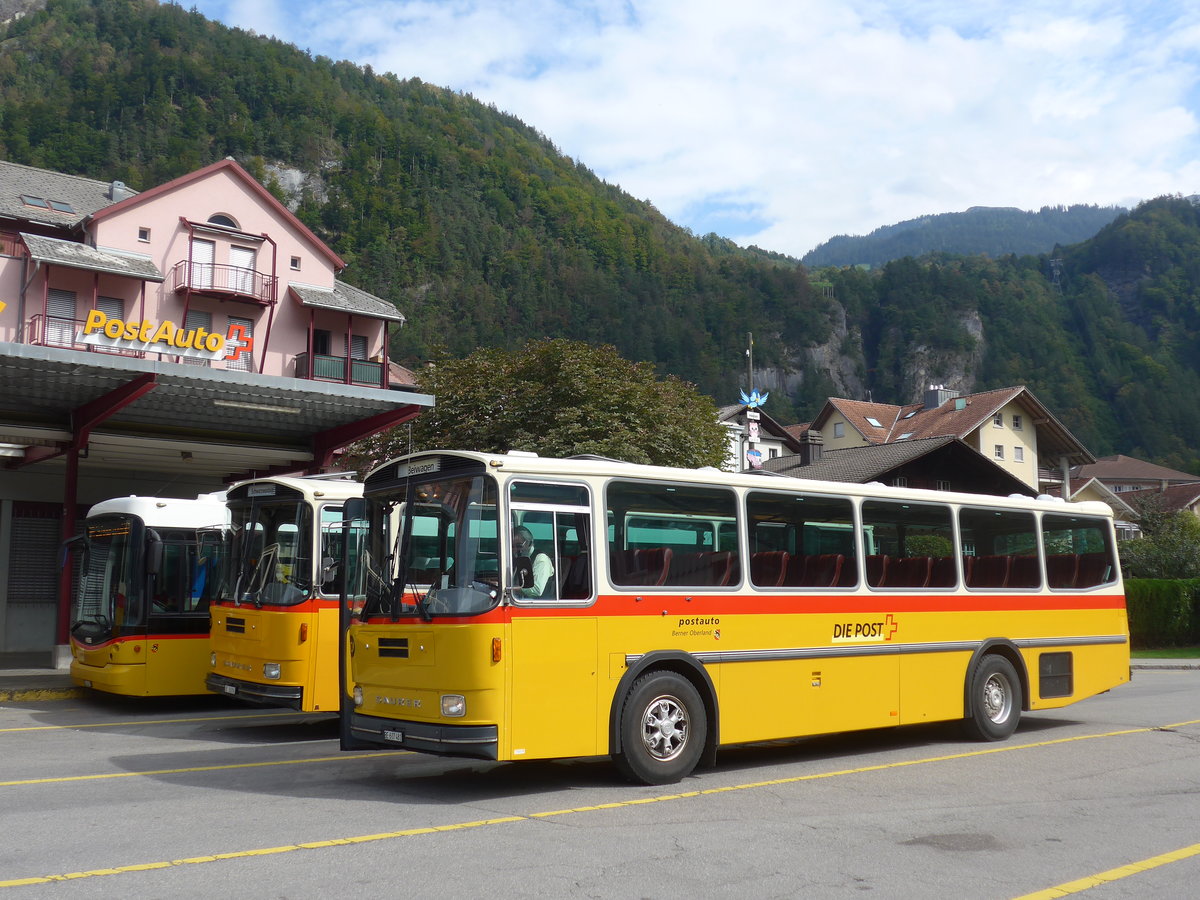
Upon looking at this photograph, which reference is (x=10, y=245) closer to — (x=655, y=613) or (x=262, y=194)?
(x=262, y=194)

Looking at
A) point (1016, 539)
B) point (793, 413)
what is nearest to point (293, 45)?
point (793, 413)

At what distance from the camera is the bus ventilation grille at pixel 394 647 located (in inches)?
342

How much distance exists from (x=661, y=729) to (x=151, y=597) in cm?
850

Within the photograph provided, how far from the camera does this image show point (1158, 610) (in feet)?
112

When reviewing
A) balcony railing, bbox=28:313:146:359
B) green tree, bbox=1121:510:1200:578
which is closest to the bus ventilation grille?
balcony railing, bbox=28:313:146:359

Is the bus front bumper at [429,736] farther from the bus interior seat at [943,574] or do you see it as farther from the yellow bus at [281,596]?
the bus interior seat at [943,574]

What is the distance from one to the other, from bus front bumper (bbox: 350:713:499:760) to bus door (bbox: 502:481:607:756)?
0.22m

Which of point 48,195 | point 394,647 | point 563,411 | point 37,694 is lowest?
point 37,694

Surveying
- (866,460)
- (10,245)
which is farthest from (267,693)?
(866,460)

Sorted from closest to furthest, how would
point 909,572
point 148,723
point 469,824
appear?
point 469,824 < point 909,572 < point 148,723

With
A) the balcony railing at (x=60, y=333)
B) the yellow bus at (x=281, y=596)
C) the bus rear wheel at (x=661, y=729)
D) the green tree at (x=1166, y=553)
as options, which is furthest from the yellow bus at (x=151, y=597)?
the green tree at (x=1166, y=553)

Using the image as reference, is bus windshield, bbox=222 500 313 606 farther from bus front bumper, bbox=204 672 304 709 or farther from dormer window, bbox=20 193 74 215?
dormer window, bbox=20 193 74 215

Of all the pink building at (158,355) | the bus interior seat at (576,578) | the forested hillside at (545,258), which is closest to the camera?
the bus interior seat at (576,578)

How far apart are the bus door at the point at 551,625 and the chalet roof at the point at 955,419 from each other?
48.4 metres
